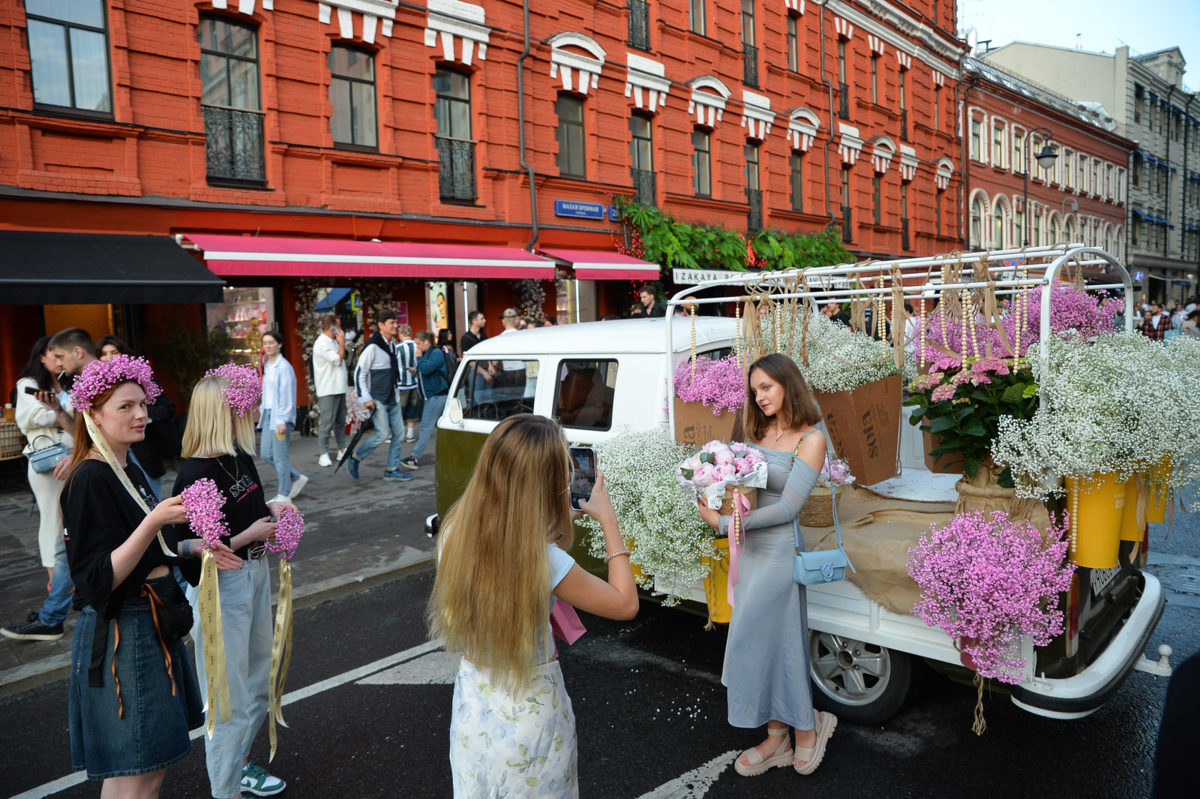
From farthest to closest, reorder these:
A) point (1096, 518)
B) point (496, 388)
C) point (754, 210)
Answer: point (754, 210) < point (496, 388) < point (1096, 518)

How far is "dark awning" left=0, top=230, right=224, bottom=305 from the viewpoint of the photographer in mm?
9117

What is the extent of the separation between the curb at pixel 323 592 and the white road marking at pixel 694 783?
8.15ft

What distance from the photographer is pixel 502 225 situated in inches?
603

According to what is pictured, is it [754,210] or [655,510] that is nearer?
[655,510]

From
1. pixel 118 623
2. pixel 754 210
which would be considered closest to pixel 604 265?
pixel 754 210

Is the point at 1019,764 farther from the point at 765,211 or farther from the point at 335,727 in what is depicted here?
the point at 765,211

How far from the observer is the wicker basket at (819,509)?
420 centimetres

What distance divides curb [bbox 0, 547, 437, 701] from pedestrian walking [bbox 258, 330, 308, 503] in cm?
239

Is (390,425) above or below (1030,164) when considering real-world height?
below

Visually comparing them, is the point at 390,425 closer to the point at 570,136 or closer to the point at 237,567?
the point at 237,567

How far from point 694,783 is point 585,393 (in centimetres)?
249

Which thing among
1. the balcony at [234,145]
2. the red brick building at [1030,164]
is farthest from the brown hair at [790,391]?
the red brick building at [1030,164]

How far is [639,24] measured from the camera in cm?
1816

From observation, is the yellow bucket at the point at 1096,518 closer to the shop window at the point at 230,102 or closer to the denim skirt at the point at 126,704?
the denim skirt at the point at 126,704
